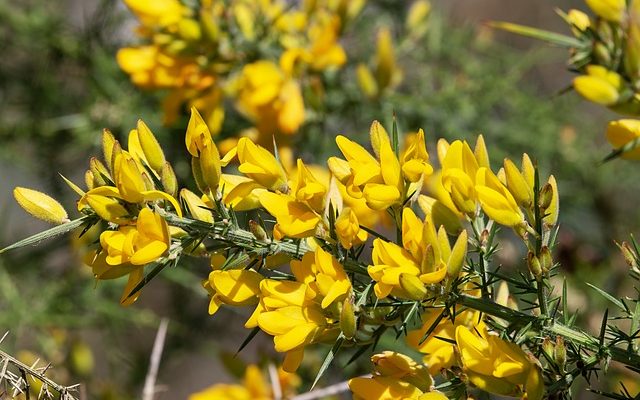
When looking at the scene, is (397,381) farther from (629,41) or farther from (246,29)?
(246,29)

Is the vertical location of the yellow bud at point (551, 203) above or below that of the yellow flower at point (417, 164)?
below

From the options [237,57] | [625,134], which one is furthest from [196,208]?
[237,57]

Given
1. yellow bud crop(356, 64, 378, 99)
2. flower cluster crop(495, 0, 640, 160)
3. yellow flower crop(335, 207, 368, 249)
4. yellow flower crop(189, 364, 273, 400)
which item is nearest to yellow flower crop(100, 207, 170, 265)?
yellow flower crop(335, 207, 368, 249)

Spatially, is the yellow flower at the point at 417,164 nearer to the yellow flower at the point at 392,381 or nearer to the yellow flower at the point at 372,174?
the yellow flower at the point at 372,174

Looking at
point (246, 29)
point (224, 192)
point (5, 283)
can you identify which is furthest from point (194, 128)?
point (5, 283)

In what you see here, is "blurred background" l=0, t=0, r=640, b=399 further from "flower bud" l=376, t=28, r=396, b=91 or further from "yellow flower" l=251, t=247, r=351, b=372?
"yellow flower" l=251, t=247, r=351, b=372

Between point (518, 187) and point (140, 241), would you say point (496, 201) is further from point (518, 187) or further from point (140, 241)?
point (140, 241)

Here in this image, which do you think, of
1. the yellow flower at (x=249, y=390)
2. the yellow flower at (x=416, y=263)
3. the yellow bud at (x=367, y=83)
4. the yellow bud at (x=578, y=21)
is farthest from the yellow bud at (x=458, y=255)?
the yellow bud at (x=367, y=83)
